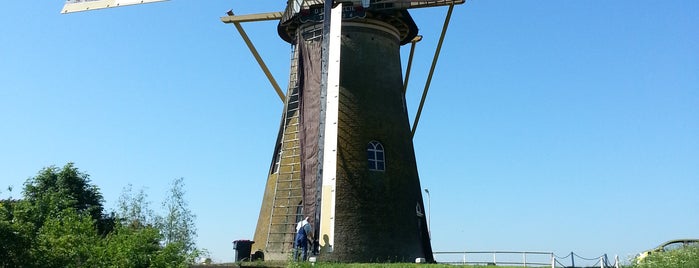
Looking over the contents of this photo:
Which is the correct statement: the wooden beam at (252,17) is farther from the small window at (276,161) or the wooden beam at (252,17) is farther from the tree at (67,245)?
the tree at (67,245)

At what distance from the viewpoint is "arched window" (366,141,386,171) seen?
62.0 feet

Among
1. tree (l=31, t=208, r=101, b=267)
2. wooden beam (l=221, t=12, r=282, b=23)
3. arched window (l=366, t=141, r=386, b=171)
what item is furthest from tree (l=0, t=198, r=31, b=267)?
wooden beam (l=221, t=12, r=282, b=23)

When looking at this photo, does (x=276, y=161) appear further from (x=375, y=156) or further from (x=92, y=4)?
(x=92, y=4)

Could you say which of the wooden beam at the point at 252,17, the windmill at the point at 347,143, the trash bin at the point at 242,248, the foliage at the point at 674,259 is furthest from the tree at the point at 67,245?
the wooden beam at the point at 252,17

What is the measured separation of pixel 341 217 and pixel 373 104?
374cm

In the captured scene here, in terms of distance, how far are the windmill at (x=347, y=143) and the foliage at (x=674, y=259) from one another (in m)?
6.66

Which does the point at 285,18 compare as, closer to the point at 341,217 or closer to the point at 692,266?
the point at 341,217

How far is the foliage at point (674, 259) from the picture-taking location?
43.5 feet

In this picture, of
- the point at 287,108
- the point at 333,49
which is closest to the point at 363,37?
the point at 333,49

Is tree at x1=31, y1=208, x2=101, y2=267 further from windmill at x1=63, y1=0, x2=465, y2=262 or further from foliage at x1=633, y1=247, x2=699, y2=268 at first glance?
foliage at x1=633, y1=247, x2=699, y2=268

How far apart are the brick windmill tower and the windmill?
0.10ft

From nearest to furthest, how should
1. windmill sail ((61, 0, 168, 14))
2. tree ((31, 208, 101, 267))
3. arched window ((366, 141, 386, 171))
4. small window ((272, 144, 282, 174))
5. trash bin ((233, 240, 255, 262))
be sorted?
tree ((31, 208, 101, 267)) < trash bin ((233, 240, 255, 262)) < arched window ((366, 141, 386, 171)) < small window ((272, 144, 282, 174)) < windmill sail ((61, 0, 168, 14))

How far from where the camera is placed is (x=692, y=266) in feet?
42.8

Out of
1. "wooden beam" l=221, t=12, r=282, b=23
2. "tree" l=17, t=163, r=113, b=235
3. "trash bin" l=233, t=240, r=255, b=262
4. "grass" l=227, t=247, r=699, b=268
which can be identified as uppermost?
"wooden beam" l=221, t=12, r=282, b=23
